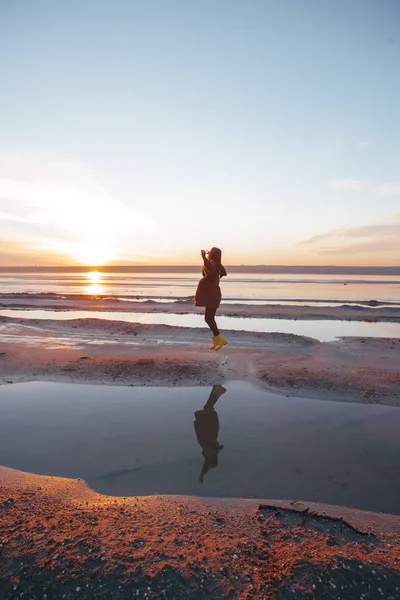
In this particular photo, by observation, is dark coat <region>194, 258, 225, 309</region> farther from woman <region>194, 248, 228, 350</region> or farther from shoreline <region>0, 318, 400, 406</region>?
shoreline <region>0, 318, 400, 406</region>

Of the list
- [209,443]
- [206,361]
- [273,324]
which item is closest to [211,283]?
[206,361]

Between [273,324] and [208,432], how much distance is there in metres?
17.1

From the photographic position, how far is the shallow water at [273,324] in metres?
20.8

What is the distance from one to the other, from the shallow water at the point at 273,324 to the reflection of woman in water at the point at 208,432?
1108 centimetres

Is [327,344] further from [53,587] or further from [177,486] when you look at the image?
[53,587]

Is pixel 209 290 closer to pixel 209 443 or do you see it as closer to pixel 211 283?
pixel 211 283

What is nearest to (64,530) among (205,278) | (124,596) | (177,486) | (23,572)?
(23,572)

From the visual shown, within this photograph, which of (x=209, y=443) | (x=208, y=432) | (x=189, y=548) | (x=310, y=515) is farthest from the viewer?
(x=208, y=432)

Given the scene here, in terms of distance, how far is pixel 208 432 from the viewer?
7.52 meters

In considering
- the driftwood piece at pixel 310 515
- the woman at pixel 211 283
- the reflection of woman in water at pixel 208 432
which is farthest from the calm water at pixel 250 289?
the driftwood piece at pixel 310 515

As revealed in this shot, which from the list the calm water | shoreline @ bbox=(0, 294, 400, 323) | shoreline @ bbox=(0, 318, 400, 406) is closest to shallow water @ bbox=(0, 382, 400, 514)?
shoreline @ bbox=(0, 318, 400, 406)

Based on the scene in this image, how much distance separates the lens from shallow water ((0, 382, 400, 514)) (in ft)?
18.0

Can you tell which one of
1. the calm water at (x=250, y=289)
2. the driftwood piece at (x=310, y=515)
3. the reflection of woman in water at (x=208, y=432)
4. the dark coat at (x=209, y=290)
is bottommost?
the reflection of woman in water at (x=208, y=432)

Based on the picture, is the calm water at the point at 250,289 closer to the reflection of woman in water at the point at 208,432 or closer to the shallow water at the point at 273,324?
the shallow water at the point at 273,324
